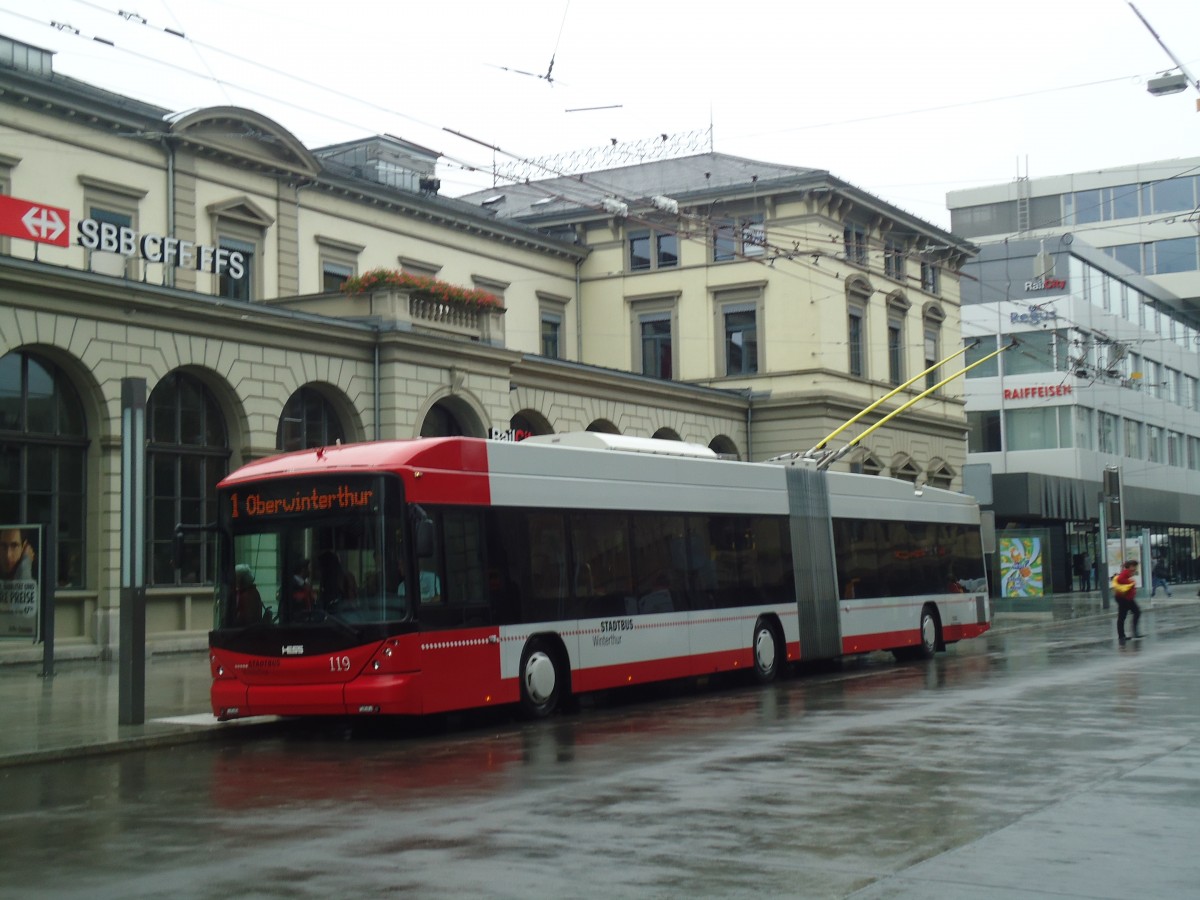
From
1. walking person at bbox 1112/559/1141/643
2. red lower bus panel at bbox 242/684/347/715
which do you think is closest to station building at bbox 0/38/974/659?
red lower bus panel at bbox 242/684/347/715

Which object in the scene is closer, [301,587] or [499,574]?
[301,587]

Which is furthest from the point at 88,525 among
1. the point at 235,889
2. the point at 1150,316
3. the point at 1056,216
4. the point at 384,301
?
the point at 1056,216

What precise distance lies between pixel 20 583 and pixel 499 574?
8.36 meters

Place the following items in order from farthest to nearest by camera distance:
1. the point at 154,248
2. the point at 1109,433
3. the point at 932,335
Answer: the point at 1109,433 → the point at 932,335 → the point at 154,248

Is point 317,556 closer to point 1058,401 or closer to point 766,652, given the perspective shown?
point 766,652

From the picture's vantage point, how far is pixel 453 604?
16.1m

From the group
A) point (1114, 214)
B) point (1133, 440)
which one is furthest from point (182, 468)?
point (1114, 214)

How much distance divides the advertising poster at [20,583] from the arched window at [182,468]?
18.3 ft

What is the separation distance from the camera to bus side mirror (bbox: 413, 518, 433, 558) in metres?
15.2

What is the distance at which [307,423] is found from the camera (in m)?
30.8

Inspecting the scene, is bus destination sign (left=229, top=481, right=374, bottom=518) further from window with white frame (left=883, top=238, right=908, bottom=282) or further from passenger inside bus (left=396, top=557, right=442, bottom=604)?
window with white frame (left=883, top=238, right=908, bottom=282)

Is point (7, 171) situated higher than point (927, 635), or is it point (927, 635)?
point (7, 171)

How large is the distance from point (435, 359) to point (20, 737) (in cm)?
1755

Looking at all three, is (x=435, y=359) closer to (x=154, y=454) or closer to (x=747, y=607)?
(x=154, y=454)
